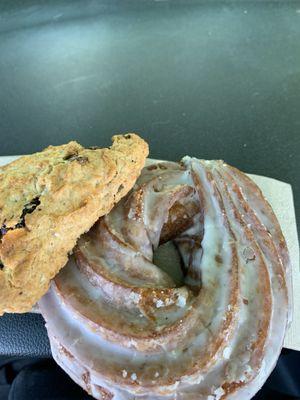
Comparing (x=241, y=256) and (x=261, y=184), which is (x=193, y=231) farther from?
(x=261, y=184)

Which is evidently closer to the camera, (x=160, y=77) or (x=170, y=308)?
(x=170, y=308)

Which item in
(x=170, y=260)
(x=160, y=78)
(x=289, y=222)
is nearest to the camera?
(x=170, y=260)

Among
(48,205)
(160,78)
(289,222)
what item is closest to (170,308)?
(48,205)

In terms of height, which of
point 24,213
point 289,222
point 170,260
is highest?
point 24,213

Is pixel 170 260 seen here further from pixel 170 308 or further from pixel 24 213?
pixel 24 213

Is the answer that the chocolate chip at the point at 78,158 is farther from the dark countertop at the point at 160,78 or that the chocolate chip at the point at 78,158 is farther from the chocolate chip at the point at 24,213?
the dark countertop at the point at 160,78

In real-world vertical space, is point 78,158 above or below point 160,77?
above

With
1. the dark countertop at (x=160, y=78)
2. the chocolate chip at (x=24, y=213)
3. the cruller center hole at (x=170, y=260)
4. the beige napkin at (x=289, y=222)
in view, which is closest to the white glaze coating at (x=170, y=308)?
the cruller center hole at (x=170, y=260)
